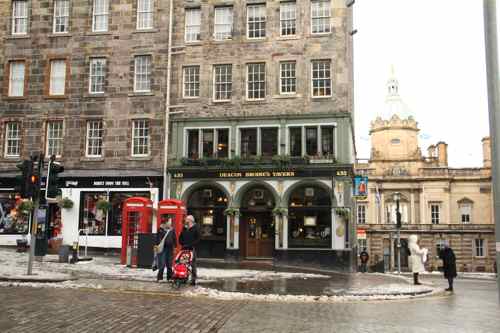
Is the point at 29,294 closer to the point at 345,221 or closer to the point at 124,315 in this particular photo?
the point at 124,315

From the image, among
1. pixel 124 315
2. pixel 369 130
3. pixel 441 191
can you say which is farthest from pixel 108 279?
pixel 369 130

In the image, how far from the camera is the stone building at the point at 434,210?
7006cm

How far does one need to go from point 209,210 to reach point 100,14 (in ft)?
42.8

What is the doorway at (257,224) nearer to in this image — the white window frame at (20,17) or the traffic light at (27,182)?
the traffic light at (27,182)

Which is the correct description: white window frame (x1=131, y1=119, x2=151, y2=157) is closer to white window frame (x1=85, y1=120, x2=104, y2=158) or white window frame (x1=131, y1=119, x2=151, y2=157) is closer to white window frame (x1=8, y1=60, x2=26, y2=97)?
white window frame (x1=85, y1=120, x2=104, y2=158)

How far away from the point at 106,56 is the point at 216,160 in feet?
29.4

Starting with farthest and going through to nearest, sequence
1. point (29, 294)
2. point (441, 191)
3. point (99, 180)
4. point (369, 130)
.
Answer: point (369, 130) → point (441, 191) → point (99, 180) → point (29, 294)

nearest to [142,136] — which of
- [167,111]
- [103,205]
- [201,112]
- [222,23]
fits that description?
[167,111]

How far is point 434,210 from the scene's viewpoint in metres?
71.7

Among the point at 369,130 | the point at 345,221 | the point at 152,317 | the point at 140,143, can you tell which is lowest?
the point at 152,317

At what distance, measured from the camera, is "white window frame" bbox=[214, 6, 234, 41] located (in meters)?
30.2

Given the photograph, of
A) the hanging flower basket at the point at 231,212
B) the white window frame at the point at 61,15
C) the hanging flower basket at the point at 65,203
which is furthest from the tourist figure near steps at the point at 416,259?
the white window frame at the point at 61,15

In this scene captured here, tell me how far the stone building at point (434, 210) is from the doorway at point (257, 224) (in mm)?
41788

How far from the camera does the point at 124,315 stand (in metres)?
10.7
